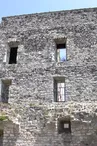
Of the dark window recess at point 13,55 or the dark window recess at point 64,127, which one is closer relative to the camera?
the dark window recess at point 64,127

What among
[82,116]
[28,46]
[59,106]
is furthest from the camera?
[28,46]

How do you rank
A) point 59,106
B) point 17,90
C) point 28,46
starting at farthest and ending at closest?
1. point 28,46
2. point 17,90
3. point 59,106

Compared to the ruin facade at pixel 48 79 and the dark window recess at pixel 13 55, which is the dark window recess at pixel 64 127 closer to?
the ruin facade at pixel 48 79

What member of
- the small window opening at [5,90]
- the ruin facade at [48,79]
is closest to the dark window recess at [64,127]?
the ruin facade at [48,79]

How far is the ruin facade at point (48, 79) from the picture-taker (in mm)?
11250

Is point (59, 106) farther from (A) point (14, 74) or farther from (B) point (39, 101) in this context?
(A) point (14, 74)

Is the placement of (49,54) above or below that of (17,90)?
above

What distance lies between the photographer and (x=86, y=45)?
1375 centimetres

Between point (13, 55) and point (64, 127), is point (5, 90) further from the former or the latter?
point (64, 127)

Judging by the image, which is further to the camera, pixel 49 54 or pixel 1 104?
pixel 49 54

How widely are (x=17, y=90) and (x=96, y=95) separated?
4.35 meters

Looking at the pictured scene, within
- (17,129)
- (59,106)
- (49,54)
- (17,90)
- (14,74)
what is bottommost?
(17,129)

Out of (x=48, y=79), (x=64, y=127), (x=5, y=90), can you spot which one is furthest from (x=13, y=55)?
(x=64, y=127)

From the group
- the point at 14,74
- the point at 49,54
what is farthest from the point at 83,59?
the point at 14,74
